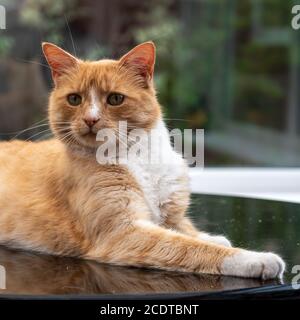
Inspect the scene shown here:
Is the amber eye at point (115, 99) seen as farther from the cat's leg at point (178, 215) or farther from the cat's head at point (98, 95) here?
the cat's leg at point (178, 215)

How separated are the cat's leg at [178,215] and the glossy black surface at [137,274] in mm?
72

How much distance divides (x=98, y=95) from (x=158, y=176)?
0.72 ft

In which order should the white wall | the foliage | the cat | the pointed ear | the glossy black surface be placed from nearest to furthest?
the glossy black surface < the cat < the pointed ear < the foliage < the white wall

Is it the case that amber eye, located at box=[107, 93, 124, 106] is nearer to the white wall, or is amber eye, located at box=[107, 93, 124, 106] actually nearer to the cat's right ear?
the cat's right ear

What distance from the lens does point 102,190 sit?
4.02ft

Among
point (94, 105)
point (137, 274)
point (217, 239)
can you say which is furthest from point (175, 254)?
point (94, 105)

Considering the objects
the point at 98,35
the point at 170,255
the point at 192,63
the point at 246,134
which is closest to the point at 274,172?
the point at 246,134

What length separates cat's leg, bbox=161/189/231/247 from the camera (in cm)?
133

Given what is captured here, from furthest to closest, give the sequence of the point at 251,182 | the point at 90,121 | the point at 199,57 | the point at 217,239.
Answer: the point at 251,182 → the point at 199,57 → the point at 217,239 → the point at 90,121

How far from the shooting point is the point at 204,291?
3.03 feet

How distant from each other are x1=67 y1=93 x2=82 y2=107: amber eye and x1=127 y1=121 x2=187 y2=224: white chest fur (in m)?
0.16

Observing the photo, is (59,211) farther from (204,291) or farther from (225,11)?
(225,11)

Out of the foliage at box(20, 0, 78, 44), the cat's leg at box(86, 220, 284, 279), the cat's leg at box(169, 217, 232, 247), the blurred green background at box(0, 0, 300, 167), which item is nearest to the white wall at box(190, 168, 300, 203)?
the blurred green background at box(0, 0, 300, 167)

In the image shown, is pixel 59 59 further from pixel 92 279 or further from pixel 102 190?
pixel 92 279
